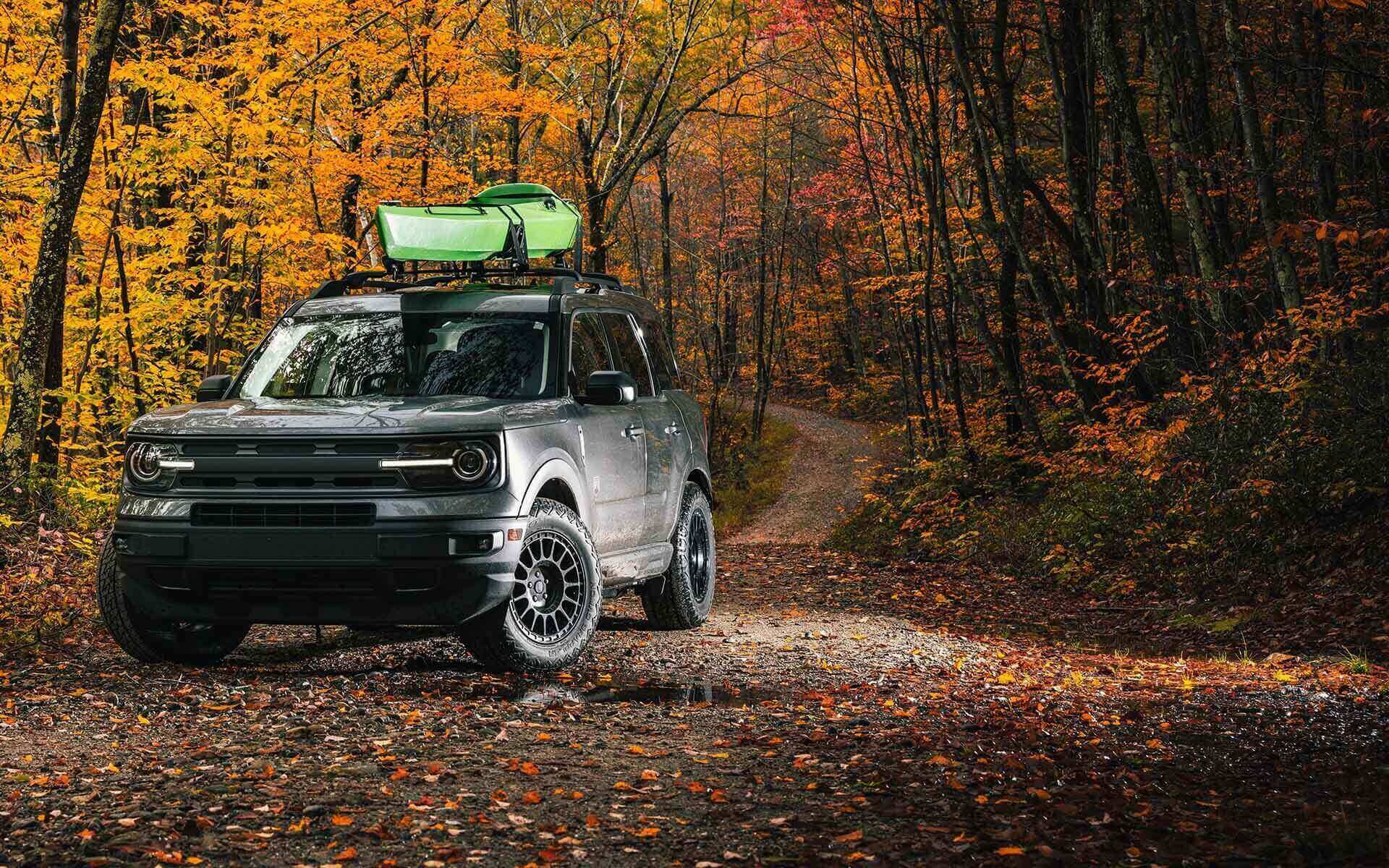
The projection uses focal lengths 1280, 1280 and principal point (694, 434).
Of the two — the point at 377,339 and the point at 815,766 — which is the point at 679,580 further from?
the point at 815,766

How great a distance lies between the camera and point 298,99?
17.8 metres

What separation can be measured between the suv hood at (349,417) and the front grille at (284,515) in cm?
39

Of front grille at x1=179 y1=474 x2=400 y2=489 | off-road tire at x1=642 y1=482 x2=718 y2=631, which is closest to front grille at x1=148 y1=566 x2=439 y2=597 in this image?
front grille at x1=179 y1=474 x2=400 y2=489

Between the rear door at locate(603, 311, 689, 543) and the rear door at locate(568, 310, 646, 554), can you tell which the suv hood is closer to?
the rear door at locate(568, 310, 646, 554)

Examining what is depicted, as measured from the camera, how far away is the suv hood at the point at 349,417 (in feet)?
22.7

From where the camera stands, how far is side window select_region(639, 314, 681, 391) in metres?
9.98

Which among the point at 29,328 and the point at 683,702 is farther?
the point at 29,328

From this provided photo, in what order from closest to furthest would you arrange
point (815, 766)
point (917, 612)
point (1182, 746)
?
point (815, 766) < point (1182, 746) < point (917, 612)

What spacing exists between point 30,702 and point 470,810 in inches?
125

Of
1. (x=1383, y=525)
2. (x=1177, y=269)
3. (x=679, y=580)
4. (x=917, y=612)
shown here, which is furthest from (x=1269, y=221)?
(x=679, y=580)

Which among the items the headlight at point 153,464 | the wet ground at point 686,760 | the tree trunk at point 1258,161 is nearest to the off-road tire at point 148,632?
the wet ground at point 686,760

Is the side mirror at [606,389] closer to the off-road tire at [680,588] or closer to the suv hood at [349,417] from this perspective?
the suv hood at [349,417]

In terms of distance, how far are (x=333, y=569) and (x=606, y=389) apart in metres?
2.07

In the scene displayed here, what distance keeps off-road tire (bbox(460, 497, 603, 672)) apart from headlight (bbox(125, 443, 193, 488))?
183 centimetres
